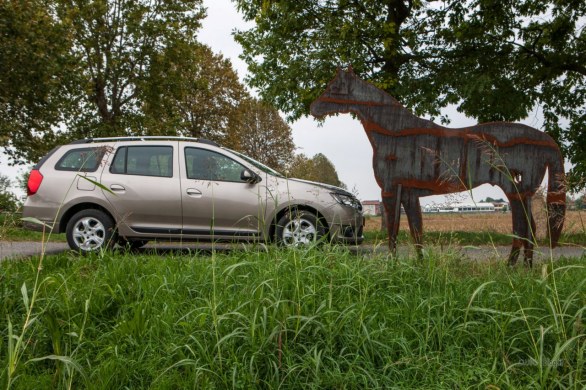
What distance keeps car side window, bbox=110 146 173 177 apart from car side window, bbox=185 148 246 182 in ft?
1.03

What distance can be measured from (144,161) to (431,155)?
4.85 m

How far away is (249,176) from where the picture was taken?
827cm

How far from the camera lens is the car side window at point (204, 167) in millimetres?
8445

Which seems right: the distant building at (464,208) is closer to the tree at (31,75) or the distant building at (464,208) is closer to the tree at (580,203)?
the tree at (580,203)

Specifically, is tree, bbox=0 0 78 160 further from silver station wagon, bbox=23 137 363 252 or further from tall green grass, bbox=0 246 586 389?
tall green grass, bbox=0 246 586 389

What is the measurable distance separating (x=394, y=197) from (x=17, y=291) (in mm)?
4114

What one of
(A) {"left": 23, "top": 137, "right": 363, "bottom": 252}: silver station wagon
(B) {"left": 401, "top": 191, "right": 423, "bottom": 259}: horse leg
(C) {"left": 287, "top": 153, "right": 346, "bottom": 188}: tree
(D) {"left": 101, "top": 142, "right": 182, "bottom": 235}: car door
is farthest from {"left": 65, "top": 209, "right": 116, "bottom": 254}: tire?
(C) {"left": 287, "top": 153, "right": 346, "bottom": 188}: tree

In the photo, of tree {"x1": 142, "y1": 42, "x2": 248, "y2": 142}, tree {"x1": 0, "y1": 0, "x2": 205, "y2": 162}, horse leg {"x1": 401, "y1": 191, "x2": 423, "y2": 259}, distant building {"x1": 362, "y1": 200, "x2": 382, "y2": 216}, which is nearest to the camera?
horse leg {"x1": 401, "y1": 191, "x2": 423, "y2": 259}

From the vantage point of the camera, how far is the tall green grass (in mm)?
3078

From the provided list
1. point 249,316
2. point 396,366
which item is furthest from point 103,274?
point 396,366

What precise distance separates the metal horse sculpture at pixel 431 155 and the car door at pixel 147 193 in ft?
10.5

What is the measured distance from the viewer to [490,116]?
1479cm

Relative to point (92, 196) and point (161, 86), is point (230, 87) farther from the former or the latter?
point (92, 196)

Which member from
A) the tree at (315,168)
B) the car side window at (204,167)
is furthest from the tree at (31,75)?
the tree at (315,168)
